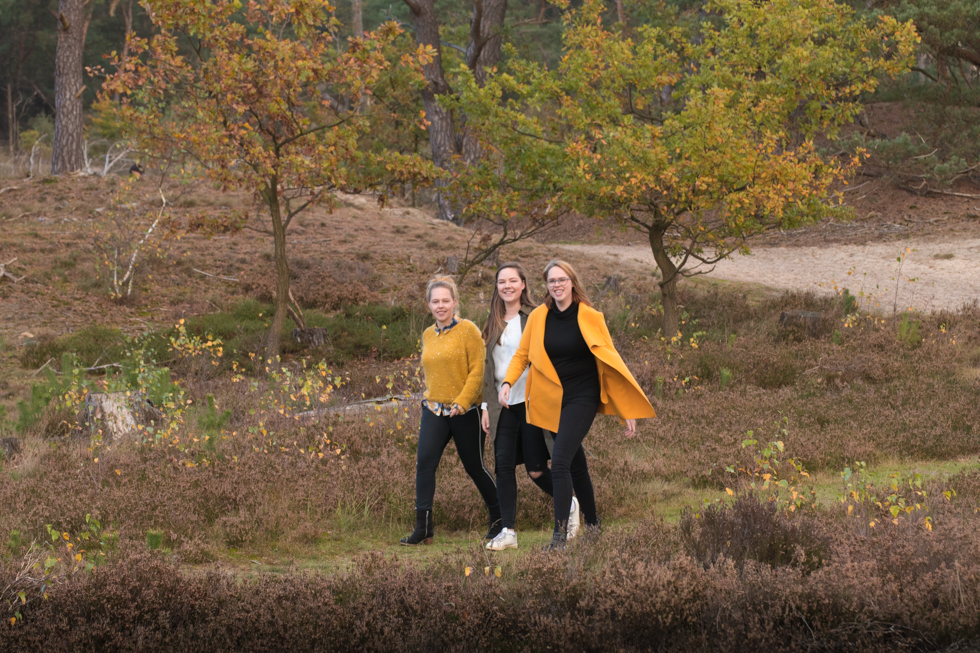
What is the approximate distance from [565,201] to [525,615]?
29.4ft

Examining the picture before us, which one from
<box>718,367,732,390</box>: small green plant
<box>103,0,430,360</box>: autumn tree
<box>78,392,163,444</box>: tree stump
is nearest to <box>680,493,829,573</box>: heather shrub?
<box>718,367,732,390</box>: small green plant

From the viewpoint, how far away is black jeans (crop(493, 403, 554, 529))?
17.9 feet

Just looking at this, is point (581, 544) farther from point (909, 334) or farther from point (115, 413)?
point (909, 334)

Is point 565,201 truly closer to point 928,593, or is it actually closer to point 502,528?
point 502,528

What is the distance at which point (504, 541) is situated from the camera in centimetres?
534

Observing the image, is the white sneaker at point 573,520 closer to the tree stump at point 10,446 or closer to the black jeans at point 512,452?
the black jeans at point 512,452

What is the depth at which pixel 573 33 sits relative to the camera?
12359 millimetres

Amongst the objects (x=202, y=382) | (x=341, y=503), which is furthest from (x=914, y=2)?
(x=341, y=503)

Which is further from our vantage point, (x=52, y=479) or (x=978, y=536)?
(x=52, y=479)

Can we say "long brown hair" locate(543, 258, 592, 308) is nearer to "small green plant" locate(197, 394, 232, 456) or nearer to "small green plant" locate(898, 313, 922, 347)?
"small green plant" locate(197, 394, 232, 456)

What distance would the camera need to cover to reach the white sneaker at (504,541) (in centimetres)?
527

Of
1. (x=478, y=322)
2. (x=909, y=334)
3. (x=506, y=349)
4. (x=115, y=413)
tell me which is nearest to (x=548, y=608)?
(x=506, y=349)

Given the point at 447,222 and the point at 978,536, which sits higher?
the point at 978,536

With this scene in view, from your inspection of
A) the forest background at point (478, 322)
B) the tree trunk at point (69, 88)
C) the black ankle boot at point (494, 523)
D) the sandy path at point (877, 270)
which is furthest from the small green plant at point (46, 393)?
the tree trunk at point (69, 88)
